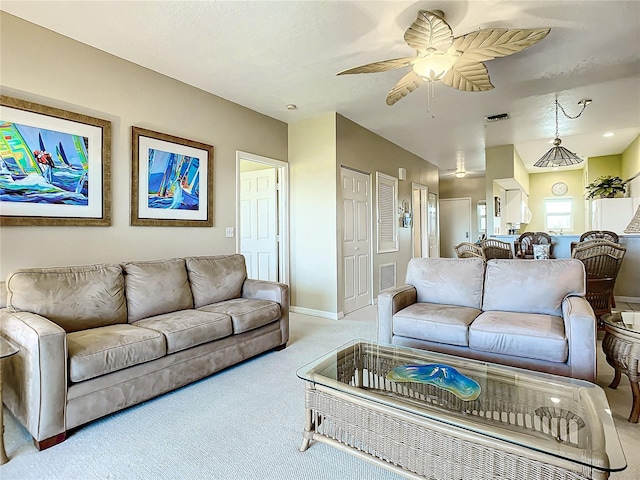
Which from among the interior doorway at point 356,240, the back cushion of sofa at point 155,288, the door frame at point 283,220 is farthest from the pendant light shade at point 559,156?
the back cushion of sofa at point 155,288

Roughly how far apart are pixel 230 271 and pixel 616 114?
558 cm

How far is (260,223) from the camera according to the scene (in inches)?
202

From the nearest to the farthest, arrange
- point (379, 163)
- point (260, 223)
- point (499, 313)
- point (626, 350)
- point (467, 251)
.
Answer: point (626, 350), point (499, 313), point (467, 251), point (260, 223), point (379, 163)

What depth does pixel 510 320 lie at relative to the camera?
8.04 ft

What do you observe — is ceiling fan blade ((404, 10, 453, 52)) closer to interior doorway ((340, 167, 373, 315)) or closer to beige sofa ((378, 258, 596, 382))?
→ beige sofa ((378, 258, 596, 382))

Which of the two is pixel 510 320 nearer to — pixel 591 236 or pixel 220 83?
pixel 591 236

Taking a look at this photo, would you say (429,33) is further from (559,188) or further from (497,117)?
(559,188)

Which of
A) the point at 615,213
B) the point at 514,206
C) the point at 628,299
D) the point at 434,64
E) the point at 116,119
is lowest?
the point at 628,299

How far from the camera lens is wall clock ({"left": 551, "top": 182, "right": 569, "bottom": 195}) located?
32.7ft

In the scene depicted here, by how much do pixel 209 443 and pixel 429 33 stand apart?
9.19ft

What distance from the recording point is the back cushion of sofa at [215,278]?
3254mm

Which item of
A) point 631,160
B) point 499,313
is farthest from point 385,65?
point 631,160

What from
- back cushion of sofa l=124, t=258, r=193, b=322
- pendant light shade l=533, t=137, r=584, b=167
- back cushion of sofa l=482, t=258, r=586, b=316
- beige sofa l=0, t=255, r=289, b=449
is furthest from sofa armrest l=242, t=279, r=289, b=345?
pendant light shade l=533, t=137, r=584, b=167

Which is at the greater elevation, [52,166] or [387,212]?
[52,166]
